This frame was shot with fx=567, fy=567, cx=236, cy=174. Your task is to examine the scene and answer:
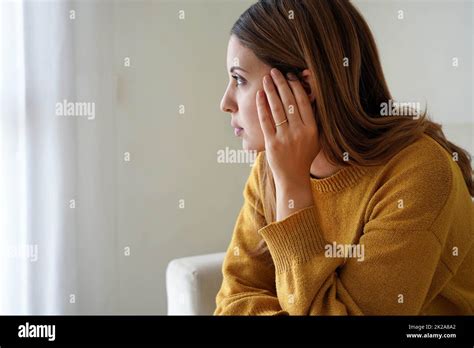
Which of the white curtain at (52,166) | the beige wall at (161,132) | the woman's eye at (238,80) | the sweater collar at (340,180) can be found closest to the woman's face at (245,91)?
the woman's eye at (238,80)

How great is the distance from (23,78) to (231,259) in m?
0.54

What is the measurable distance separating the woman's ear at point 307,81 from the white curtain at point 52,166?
0.44 meters

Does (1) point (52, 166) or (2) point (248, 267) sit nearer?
(2) point (248, 267)

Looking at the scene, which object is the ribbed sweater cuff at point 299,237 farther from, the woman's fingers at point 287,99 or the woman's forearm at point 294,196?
the woman's fingers at point 287,99

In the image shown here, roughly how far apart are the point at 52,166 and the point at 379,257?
67cm

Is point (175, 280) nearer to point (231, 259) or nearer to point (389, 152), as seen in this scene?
point (231, 259)

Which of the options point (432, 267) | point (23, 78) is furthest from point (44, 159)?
point (432, 267)

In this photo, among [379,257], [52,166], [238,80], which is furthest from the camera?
[52,166]

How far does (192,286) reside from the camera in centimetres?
112

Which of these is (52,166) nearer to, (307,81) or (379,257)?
(307,81)

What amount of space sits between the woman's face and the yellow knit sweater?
0.15m

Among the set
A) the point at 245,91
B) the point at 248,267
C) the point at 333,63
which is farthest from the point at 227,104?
the point at 248,267

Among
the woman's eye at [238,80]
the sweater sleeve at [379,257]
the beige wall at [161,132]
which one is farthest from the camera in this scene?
the beige wall at [161,132]

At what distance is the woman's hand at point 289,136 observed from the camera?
2.72 ft
